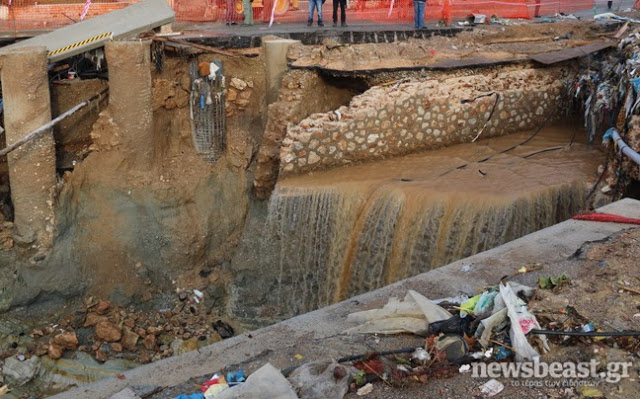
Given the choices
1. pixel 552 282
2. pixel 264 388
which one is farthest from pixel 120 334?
pixel 552 282

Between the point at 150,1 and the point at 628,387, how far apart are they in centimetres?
914

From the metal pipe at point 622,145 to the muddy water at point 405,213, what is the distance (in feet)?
1.68

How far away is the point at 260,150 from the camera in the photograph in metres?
10.2

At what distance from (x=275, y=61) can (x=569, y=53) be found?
471 cm

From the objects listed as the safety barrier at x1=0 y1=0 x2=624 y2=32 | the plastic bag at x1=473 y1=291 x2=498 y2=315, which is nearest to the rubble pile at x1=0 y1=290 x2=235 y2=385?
the plastic bag at x1=473 y1=291 x2=498 y2=315

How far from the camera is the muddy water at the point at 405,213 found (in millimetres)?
8586

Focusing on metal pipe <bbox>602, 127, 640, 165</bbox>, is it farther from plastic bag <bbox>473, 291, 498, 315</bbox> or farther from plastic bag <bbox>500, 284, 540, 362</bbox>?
plastic bag <bbox>500, 284, 540, 362</bbox>

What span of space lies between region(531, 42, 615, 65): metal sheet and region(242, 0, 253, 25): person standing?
534cm

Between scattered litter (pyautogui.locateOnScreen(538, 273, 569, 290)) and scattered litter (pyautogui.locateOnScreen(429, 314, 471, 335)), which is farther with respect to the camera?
scattered litter (pyautogui.locateOnScreen(538, 273, 569, 290))

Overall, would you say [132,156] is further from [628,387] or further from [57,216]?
[628,387]

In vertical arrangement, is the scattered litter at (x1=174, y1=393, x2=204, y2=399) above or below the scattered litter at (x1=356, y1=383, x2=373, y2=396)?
below

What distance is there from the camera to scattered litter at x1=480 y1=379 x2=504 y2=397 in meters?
4.48

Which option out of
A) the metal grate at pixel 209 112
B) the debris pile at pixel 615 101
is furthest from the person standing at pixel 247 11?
the debris pile at pixel 615 101

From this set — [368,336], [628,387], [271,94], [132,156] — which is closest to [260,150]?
[271,94]
